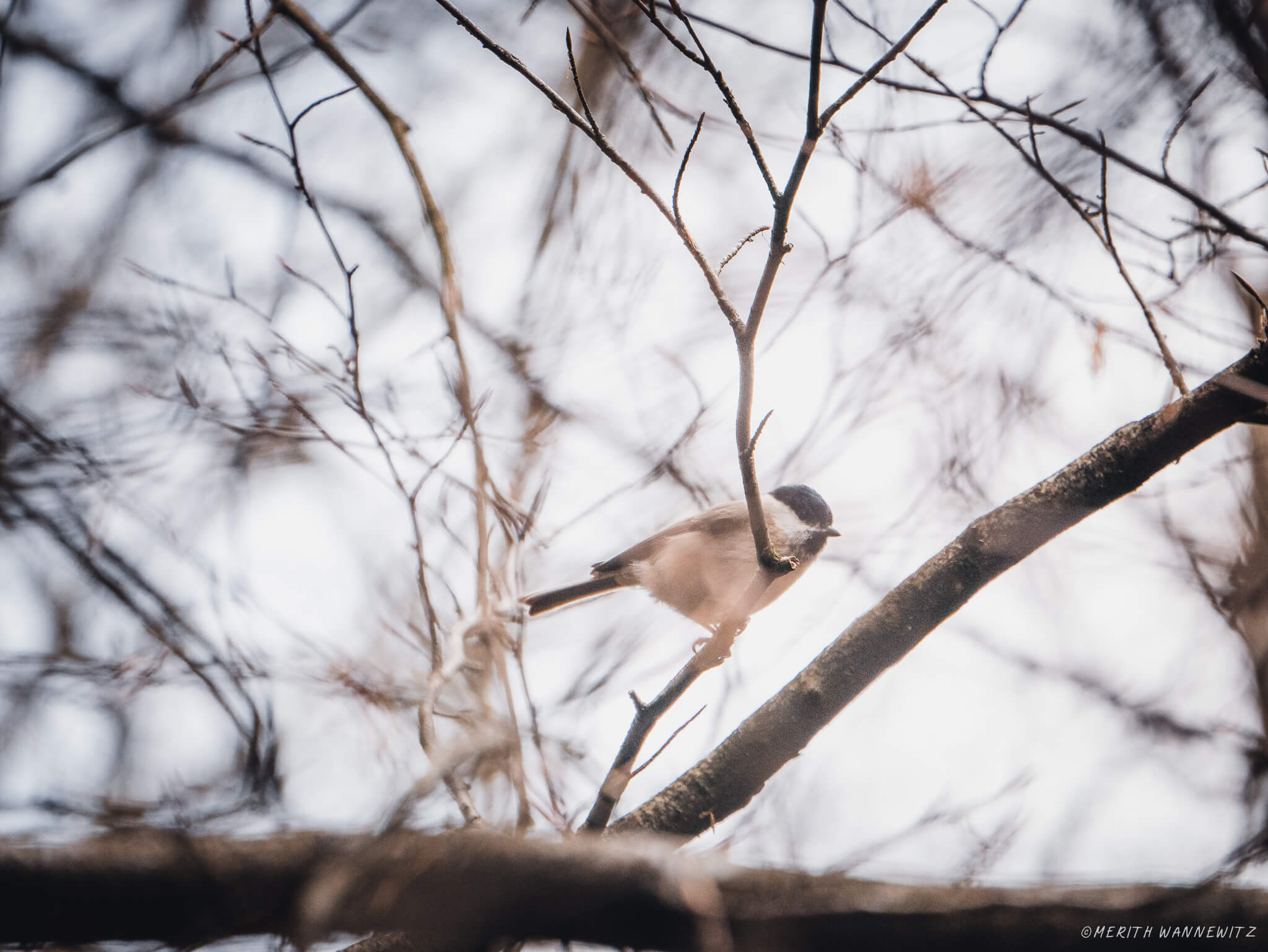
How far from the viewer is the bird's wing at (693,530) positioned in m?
4.07

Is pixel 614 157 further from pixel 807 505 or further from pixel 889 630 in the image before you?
pixel 807 505

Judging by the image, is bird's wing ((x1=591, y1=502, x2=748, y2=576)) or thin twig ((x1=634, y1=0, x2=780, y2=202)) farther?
bird's wing ((x1=591, y1=502, x2=748, y2=576))

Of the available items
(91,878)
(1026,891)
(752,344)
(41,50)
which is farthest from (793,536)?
(41,50)

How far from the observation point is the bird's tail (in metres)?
4.03

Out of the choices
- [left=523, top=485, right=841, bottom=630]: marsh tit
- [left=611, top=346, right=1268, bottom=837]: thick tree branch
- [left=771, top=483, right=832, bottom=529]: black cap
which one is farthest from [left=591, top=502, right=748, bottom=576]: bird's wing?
[left=611, top=346, right=1268, bottom=837]: thick tree branch

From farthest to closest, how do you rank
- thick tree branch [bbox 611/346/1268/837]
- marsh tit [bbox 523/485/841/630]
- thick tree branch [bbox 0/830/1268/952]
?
marsh tit [bbox 523/485/841/630] → thick tree branch [bbox 611/346/1268/837] → thick tree branch [bbox 0/830/1268/952]

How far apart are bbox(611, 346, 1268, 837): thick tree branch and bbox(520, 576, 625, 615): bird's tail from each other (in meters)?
1.76

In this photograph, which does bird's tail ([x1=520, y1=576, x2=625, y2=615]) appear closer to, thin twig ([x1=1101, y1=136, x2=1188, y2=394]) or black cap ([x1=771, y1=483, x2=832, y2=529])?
black cap ([x1=771, y1=483, x2=832, y2=529])

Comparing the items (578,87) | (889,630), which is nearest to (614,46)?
(578,87)

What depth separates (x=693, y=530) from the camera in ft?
13.6

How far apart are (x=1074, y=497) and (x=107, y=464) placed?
3796 millimetres

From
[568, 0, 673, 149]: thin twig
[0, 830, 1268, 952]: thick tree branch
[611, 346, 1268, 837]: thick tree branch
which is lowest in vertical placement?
[0, 830, 1268, 952]: thick tree branch

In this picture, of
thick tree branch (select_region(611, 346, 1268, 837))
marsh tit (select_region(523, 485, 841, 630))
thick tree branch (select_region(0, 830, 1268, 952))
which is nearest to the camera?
thick tree branch (select_region(0, 830, 1268, 952))

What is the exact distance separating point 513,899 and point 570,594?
2704mm
